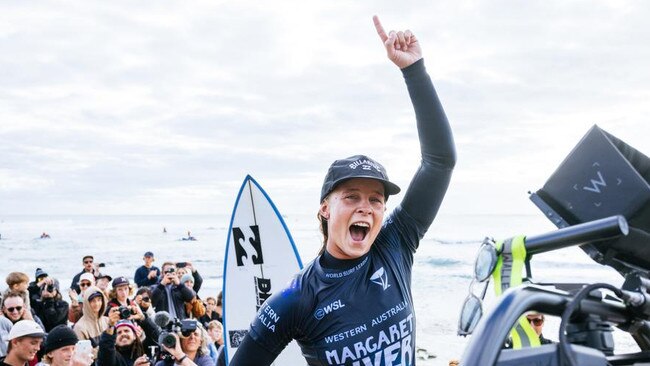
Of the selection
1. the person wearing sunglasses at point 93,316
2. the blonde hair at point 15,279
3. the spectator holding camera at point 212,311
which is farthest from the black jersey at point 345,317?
the spectator holding camera at point 212,311

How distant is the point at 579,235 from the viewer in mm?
1078

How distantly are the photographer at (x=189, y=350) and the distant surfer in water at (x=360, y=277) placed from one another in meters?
3.83

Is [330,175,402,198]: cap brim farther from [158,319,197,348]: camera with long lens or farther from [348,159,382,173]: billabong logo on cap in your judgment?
[158,319,197,348]: camera with long lens

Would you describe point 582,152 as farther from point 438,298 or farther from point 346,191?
point 438,298

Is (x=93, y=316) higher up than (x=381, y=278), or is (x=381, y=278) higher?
(x=381, y=278)

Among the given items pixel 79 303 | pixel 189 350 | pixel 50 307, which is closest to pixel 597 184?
pixel 189 350

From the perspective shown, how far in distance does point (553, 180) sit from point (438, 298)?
24543mm

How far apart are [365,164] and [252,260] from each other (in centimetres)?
411

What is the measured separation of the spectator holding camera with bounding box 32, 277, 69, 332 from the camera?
8883mm

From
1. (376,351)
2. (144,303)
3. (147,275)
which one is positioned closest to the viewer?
(376,351)

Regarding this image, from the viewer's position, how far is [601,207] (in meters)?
1.29

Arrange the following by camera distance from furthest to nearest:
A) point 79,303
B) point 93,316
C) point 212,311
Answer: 1. point 79,303
2. point 212,311
3. point 93,316

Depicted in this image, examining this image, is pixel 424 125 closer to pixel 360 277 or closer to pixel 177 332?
pixel 360 277

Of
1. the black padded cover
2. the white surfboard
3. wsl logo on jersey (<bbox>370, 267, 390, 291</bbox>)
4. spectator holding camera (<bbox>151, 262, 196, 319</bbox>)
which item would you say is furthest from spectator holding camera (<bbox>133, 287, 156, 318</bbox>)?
the black padded cover
